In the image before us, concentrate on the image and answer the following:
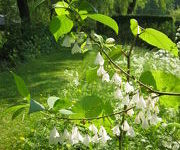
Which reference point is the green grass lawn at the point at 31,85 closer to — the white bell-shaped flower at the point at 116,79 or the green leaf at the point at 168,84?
the white bell-shaped flower at the point at 116,79

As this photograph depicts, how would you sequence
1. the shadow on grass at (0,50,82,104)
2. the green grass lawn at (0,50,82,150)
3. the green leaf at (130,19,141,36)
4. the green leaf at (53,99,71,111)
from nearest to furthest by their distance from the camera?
the green leaf at (53,99,71,111) < the green leaf at (130,19,141,36) < the green grass lawn at (0,50,82,150) < the shadow on grass at (0,50,82,104)

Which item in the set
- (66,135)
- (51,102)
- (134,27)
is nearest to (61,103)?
(51,102)

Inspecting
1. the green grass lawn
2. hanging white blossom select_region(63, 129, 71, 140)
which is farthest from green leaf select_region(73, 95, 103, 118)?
the green grass lawn

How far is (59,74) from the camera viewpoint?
945cm

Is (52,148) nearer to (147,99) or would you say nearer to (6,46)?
(147,99)

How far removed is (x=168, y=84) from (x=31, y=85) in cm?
749

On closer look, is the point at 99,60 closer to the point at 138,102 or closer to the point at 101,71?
the point at 101,71

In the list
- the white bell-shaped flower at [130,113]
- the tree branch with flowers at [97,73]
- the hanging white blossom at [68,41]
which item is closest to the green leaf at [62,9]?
the tree branch with flowers at [97,73]

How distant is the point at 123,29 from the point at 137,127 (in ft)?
49.5

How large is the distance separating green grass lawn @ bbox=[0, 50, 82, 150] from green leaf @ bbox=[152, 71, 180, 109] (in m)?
2.96

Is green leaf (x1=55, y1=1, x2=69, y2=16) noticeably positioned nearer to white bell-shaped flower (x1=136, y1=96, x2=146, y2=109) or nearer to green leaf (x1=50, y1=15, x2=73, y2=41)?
green leaf (x1=50, y1=15, x2=73, y2=41)

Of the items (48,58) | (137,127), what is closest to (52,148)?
(137,127)

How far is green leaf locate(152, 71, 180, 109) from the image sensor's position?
2.73ft

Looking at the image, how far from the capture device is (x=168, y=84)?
32.9 inches
